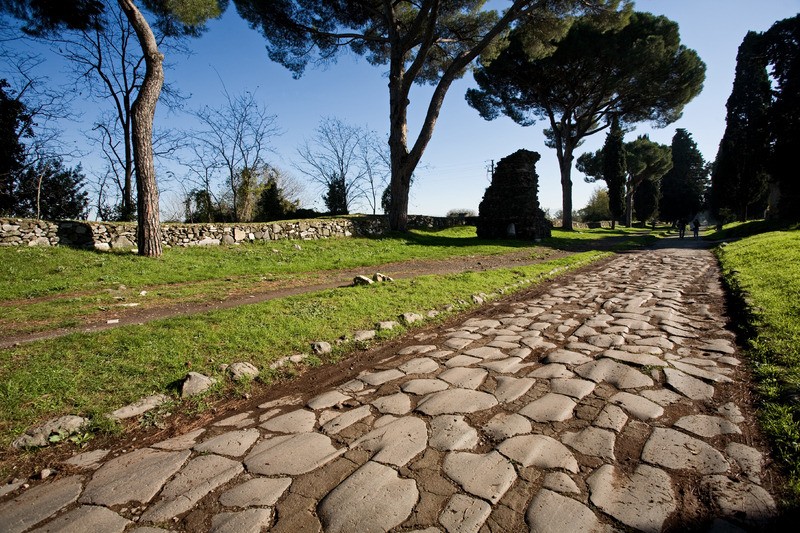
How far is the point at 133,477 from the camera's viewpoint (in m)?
2.08

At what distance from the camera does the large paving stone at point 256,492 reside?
1819 mm

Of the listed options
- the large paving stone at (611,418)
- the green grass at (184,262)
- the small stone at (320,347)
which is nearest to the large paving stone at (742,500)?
the large paving stone at (611,418)

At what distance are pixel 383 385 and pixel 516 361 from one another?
1.31m

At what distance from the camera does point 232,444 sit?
2381 millimetres

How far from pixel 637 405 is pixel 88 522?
3251mm

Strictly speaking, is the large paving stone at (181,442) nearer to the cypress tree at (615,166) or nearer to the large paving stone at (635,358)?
the large paving stone at (635,358)

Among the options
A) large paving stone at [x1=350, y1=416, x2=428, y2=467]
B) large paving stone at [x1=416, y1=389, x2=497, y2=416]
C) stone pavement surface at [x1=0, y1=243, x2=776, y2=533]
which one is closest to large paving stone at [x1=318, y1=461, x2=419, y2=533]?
stone pavement surface at [x1=0, y1=243, x2=776, y2=533]

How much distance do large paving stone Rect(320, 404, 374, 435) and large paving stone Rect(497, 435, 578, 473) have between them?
3.24 feet

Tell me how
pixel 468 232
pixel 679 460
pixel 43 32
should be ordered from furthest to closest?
pixel 468 232 → pixel 43 32 → pixel 679 460

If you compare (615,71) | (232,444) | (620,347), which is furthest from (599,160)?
(232,444)

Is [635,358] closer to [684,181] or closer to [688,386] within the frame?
[688,386]

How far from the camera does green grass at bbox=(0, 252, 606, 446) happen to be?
9.30 feet

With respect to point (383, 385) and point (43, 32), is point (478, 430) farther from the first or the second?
point (43, 32)

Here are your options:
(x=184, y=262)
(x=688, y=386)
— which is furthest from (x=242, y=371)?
(x=184, y=262)
